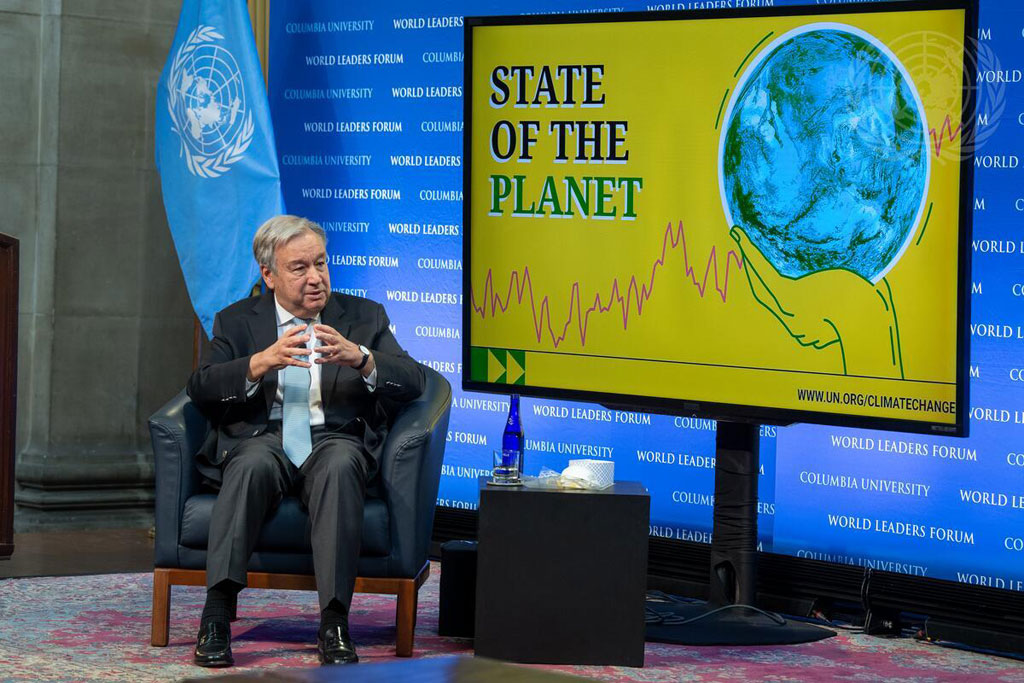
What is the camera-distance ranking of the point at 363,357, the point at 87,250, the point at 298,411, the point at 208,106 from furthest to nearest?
the point at 87,250
the point at 208,106
the point at 298,411
the point at 363,357

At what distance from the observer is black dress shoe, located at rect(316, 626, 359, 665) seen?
4.20 meters

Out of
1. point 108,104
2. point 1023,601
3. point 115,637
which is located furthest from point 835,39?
point 108,104

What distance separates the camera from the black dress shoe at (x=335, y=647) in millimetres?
4199


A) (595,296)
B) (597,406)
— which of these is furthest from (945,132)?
(597,406)

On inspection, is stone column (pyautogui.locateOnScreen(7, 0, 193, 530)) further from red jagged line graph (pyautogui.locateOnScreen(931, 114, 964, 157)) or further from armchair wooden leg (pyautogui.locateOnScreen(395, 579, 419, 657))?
red jagged line graph (pyautogui.locateOnScreen(931, 114, 964, 157))

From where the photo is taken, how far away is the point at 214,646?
4.21m

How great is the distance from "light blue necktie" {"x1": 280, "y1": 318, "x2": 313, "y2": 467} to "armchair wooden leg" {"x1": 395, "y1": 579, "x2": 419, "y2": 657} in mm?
476

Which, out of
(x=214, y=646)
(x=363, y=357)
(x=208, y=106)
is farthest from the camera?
(x=208, y=106)

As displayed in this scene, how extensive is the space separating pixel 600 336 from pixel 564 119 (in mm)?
667

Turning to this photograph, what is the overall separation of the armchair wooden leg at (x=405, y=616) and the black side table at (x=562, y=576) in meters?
0.18

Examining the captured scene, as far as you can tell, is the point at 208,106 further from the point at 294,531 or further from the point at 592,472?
the point at 592,472

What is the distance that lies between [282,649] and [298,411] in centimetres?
66

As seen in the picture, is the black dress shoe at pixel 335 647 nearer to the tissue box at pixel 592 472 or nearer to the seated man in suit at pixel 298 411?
the seated man in suit at pixel 298 411

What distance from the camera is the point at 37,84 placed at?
643cm
